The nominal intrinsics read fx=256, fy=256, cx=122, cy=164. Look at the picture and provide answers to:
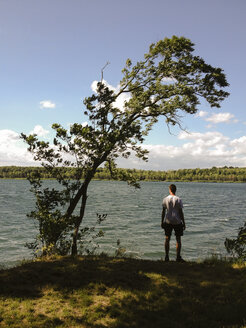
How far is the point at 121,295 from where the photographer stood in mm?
6527

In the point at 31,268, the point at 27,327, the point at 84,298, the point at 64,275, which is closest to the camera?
the point at 27,327

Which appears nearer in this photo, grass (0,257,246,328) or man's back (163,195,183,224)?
grass (0,257,246,328)

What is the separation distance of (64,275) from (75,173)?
460cm

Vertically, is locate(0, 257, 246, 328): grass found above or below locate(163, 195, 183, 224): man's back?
below

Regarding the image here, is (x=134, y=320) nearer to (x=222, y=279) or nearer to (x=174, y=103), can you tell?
(x=222, y=279)

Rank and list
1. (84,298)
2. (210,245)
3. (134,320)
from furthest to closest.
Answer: (210,245) < (84,298) < (134,320)

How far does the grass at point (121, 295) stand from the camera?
5.40m

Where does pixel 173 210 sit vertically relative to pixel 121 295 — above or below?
above

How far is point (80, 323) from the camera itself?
5277 millimetres

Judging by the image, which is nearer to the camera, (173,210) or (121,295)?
(121,295)

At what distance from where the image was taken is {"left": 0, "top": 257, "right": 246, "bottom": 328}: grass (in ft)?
17.7

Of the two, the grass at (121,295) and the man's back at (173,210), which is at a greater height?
the man's back at (173,210)

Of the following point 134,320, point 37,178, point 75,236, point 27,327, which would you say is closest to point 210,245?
point 75,236

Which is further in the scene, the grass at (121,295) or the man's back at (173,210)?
the man's back at (173,210)
